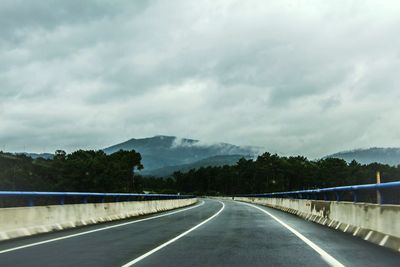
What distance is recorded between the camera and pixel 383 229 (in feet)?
42.3

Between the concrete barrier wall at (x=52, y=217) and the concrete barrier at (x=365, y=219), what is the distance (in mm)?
9306

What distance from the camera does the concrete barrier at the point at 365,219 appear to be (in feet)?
39.6

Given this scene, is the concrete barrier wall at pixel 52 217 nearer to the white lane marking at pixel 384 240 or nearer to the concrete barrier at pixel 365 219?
the concrete barrier at pixel 365 219

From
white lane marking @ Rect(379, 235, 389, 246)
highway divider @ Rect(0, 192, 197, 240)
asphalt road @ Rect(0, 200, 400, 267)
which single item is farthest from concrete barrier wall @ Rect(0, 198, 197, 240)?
white lane marking @ Rect(379, 235, 389, 246)

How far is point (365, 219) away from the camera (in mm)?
14828

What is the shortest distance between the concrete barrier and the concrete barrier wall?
9306mm

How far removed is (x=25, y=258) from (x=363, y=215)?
893 cm

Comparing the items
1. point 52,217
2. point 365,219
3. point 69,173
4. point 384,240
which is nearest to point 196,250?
point 384,240

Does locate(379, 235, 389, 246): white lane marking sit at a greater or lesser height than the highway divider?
lesser

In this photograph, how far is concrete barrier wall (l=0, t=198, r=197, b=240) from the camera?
15416 millimetres

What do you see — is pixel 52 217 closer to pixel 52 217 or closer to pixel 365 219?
pixel 52 217

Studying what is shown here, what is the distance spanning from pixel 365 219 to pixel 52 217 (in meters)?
10.0

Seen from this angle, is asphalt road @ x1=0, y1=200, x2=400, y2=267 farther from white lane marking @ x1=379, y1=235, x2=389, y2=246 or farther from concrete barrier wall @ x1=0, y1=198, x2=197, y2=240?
concrete barrier wall @ x1=0, y1=198, x2=197, y2=240

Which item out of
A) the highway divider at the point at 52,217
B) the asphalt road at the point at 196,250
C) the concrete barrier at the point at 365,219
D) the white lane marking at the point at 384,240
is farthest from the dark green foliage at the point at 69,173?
the white lane marking at the point at 384,240
